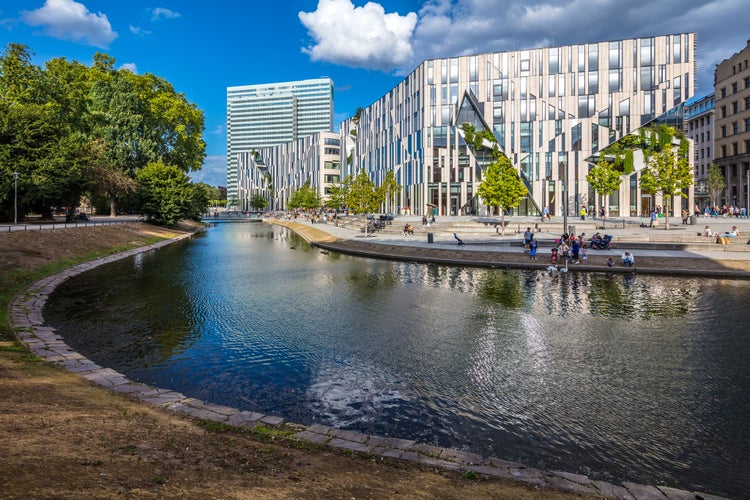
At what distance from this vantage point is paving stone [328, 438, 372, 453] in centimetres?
710

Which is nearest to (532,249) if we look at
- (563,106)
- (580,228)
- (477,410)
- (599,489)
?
(580,228)

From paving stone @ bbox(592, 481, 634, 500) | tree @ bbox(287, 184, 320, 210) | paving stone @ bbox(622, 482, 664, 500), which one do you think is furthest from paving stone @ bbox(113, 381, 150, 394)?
tree @ bbox(287, 184, 320, 210)

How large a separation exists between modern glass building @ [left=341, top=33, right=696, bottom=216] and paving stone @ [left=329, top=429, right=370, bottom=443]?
2711 inches

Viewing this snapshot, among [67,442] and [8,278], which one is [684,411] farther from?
[8,278]

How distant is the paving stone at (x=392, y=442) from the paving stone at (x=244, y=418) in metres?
2.03

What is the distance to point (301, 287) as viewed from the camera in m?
22.9

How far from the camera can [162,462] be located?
6.25 meters

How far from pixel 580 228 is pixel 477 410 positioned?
4258 centimetres

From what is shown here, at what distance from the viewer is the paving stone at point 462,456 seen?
6.84 m

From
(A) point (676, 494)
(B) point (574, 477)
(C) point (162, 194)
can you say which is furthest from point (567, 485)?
(C) point (162, 194)

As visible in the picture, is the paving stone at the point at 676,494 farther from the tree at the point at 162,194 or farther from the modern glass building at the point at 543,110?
the modern glass building at the point at 543,110

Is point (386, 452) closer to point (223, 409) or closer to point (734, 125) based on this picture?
point (223, 409)

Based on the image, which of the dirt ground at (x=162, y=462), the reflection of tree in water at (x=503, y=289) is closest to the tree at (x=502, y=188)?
the reflection of tree in water at (x=503, y=289)

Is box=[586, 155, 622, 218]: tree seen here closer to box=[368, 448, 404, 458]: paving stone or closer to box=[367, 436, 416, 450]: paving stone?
box=[367, 436, 416, 450]: paving stone
